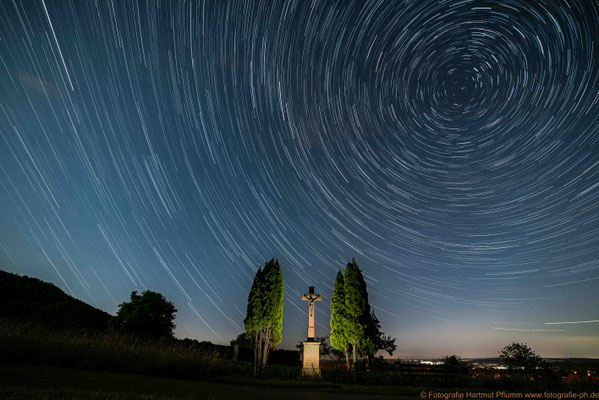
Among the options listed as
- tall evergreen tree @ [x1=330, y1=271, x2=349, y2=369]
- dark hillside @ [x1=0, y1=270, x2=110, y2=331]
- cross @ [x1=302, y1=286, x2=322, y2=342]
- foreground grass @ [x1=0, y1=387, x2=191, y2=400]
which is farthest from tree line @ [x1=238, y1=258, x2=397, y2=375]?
dark hillside @ [x1=0, y1=270, x2=110, y2=331]

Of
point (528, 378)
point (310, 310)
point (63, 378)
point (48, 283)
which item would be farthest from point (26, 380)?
point (48, 283)

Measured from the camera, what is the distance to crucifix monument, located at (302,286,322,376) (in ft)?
56.1

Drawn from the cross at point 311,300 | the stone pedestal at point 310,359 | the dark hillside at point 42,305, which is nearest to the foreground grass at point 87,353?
the stone pedestal at point 310,359

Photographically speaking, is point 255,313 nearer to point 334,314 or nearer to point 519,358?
→ point 334,314

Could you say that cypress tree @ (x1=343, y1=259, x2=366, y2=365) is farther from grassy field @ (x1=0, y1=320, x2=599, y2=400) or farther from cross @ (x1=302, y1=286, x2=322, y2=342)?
grassy field @ (x1=0, y1=320, x2=599, y2=400)

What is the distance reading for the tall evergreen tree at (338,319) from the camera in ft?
78.1

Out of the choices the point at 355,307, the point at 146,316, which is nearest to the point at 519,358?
the point at 355,307

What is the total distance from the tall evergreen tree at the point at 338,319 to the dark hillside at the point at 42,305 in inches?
932

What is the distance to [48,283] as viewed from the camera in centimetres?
4059

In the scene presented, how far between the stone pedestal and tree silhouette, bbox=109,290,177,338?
18905 mm

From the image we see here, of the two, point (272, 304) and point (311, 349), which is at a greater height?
point (272, 304)

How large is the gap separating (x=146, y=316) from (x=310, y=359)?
70.1ft

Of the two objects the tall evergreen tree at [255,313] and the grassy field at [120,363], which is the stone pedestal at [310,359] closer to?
the tall evergreen tree at [255,313]

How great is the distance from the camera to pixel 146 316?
1241 inches
